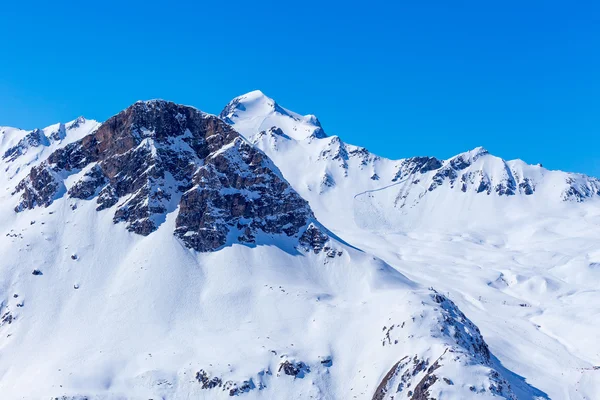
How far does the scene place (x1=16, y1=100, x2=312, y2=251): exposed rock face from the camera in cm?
14775

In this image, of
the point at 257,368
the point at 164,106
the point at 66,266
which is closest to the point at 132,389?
the point at 257,368

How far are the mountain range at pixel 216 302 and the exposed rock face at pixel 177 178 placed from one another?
372 millimetres

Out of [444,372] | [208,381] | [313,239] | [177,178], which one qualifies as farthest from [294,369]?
[177,178]

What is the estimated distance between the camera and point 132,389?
342ft

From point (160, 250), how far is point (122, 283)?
1152 cm

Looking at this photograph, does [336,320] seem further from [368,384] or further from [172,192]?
[172,192]

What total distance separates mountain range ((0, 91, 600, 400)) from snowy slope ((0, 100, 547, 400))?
0.35 meters

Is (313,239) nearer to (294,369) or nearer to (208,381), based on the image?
(294,369)

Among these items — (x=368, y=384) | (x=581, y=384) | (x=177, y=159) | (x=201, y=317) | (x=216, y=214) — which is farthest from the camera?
(x=177, y=159)

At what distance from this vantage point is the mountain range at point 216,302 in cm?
10456

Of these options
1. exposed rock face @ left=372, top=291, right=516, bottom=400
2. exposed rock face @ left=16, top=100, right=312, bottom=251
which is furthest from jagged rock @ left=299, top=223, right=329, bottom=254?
exposed rock face @ left=372, top=291, right=516, bottom=400

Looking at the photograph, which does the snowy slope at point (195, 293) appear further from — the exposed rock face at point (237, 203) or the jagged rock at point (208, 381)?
the jagged rock at point (208, 381)

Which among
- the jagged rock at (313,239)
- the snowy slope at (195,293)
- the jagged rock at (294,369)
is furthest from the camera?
the jagged rock at (313,239)

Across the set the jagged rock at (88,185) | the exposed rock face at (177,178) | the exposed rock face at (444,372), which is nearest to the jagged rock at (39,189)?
the exposed rock face at (177,178)
